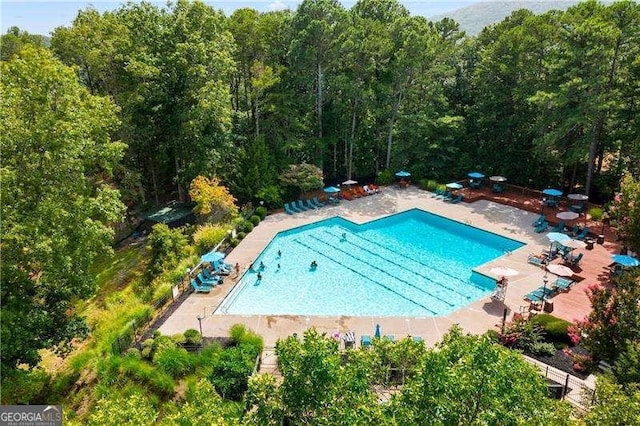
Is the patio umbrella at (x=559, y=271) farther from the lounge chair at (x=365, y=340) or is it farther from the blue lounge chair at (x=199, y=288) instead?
the blue lounge chair at (x=199, y=288)

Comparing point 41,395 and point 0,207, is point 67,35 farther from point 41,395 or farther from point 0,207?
point 41,395

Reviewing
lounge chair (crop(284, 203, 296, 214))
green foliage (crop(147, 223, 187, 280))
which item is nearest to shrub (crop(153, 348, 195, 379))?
green foliage (crop(147, 223, 187, 280))

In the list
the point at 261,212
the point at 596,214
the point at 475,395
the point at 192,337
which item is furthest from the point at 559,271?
the point at 261,212

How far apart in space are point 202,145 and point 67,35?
12.1m

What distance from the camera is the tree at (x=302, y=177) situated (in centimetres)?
3028

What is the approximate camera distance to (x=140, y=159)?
31297 millimetres

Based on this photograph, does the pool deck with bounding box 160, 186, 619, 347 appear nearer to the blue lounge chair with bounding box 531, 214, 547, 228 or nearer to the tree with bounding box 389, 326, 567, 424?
the blue lounge chair with bounding box 531, 214, 547, 228

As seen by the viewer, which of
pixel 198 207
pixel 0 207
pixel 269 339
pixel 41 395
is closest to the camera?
pixel 0 207

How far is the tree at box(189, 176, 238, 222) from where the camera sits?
25.4m

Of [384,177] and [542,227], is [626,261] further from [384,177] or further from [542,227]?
[384,177]

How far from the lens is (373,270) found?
910 inches

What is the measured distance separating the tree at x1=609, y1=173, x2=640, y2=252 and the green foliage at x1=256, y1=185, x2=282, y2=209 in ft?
62.3

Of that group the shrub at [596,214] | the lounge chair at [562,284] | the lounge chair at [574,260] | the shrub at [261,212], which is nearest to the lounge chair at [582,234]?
the shrub at [596,214]

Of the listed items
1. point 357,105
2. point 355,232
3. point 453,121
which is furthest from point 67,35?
point 453,121
